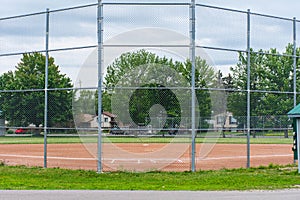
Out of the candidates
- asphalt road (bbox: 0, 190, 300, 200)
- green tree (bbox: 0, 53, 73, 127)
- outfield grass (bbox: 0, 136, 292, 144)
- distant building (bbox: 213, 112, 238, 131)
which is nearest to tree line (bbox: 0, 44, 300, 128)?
green tree (bbox: 0, 53, 73, 127)

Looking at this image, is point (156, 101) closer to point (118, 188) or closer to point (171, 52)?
point (171, 52)

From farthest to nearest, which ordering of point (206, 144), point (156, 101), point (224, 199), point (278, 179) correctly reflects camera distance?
point (206, 144)
point (156, 101)
point (278, 179)
point (224, 199)

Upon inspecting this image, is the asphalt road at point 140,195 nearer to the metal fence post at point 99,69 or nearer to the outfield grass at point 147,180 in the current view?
the outfield grass at point 147,180

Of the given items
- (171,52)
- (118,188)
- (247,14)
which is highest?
(247,14)

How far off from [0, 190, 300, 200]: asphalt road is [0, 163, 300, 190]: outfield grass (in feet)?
2.55

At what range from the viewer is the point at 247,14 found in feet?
58.2

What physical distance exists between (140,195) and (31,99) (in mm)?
11358

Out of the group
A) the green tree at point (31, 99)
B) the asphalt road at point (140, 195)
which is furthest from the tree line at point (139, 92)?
the asphalt road at point (140, 195)

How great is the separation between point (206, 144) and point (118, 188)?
10.7m

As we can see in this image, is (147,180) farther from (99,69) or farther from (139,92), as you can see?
(139,92)

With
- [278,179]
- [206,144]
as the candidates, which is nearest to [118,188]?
[278,179]

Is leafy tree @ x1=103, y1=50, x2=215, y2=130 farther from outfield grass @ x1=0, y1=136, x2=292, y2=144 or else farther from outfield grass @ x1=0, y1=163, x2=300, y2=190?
outfield grass @ x1=0, y1=163, x2=300, y2=190

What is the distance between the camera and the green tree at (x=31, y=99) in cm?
2011

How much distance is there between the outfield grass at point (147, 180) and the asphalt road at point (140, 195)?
778mm
